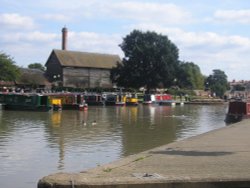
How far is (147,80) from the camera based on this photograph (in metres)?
82.1

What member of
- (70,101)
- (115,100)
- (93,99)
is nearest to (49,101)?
(70,101)

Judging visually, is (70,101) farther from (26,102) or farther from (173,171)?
(173,171)

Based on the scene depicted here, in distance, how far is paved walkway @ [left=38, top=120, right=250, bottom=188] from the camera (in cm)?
734

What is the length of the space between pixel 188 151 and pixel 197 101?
80.7 metres

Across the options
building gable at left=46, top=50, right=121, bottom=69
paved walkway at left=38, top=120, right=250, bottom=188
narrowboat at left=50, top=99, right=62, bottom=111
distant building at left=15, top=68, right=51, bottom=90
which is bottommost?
paved walkway at left=38, top=120, right=250, bottom=188

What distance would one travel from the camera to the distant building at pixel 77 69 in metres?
91.4

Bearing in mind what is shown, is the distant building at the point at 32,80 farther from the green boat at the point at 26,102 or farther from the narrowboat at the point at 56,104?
the narrowboat at the point at 56,104

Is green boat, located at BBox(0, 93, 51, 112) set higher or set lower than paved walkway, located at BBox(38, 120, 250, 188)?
higher

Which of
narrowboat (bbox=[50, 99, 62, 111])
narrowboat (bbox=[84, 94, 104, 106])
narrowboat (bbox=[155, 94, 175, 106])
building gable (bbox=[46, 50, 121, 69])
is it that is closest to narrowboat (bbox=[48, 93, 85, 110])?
narrowboat (bbox=[50, 99, 62, 111])

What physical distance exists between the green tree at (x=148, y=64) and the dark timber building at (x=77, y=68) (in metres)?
11.4

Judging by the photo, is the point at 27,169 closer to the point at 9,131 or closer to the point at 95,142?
the point at 95,142

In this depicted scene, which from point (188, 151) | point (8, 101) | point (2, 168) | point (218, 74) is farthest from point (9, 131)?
point (218, 74)

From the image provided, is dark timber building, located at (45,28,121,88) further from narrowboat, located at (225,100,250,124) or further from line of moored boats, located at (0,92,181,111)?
narrowboat, located at (225,100,250,124)

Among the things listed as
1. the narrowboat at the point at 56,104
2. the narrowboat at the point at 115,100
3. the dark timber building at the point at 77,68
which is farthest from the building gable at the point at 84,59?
the narrowboat at the point at 56,104
